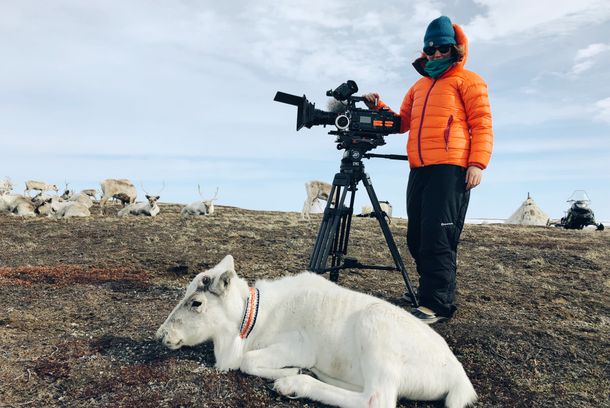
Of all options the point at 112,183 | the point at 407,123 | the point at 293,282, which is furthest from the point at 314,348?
the point at 112,183

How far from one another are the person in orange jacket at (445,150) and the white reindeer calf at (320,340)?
1.56m

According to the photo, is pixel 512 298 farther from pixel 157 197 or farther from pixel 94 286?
pixel 157 197

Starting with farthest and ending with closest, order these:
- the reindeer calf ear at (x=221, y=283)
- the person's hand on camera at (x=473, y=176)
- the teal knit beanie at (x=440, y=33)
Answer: the teal knit beanie at (x=440, y=33)
the person's hand on camera at (x=473, y=176)
the reindeer calf ear at (x=221, y=283)

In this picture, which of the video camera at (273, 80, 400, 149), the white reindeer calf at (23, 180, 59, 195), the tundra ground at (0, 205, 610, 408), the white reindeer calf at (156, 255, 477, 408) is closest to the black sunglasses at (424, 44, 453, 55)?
the video camera at (273, 80, 400, 149)

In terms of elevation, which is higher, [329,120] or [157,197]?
[329,120]

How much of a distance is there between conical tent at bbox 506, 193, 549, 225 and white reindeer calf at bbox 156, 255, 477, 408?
3164 centimetres

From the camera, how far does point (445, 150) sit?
5.36 metres

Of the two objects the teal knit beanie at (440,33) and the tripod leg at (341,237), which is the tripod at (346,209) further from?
the teal knit beanie at (440,33)

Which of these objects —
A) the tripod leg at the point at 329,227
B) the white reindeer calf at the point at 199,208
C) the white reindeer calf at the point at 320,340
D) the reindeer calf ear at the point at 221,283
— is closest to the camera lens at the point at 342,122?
the tripod leg at the point at 329,227

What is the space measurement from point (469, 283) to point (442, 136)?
435cm

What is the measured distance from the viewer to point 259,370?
3891 mm

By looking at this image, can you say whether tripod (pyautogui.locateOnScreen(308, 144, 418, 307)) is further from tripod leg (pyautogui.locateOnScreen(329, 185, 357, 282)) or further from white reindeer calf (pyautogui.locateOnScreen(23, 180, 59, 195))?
white reindeer calf (pyautogui.locateOnScreen(23, 180, 59, 195))

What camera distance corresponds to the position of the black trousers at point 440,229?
5.38 m

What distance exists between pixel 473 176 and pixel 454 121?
74cm
